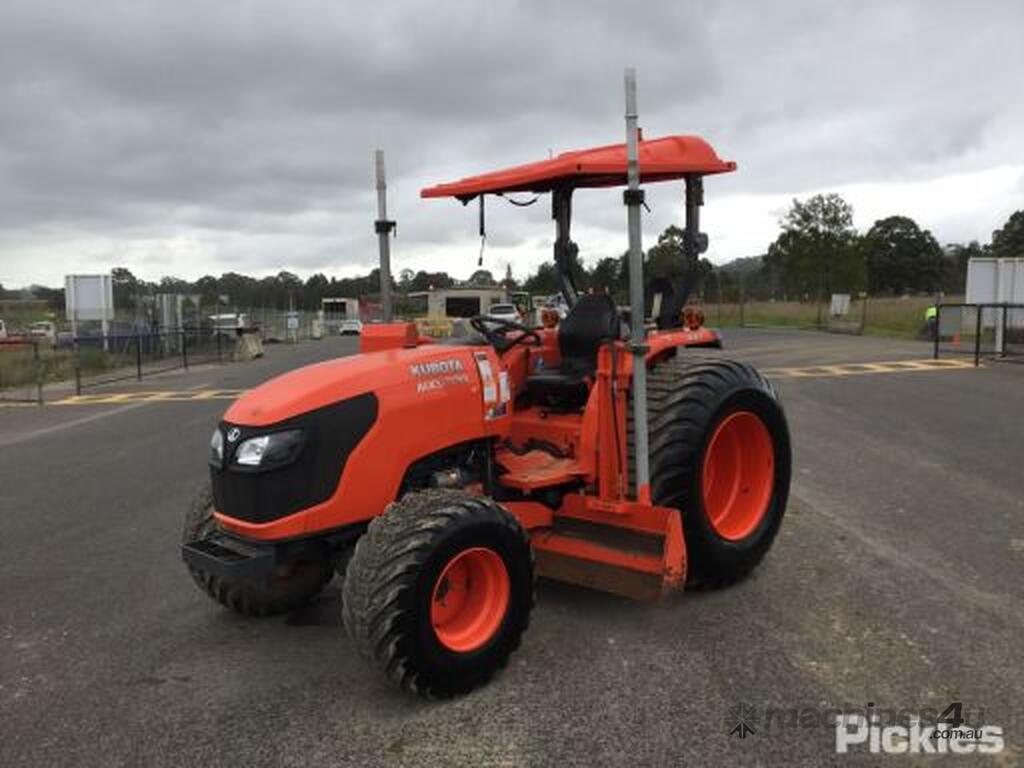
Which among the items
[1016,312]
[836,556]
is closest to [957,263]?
[1016,312]

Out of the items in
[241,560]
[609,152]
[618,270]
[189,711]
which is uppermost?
[609,152]

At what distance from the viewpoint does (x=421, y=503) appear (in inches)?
149

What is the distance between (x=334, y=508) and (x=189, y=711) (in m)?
1.00

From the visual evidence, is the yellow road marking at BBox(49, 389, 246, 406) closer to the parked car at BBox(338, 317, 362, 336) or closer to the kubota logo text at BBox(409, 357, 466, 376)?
the kubota logo text at BBox(409, 357, 466, 376)

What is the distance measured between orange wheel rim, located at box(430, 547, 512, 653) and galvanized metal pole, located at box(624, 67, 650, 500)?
908 millimetres

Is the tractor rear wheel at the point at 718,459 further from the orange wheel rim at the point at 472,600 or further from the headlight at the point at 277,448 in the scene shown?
the headlight at the point at 277,448

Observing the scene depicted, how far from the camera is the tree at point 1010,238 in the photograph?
3708 inches

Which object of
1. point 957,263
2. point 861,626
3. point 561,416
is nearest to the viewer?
point 861,626

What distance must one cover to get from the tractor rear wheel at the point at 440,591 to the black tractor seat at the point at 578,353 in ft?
3.79

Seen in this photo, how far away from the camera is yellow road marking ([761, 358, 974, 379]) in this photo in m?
16.9

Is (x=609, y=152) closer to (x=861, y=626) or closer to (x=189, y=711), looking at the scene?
(x=861, y=626)

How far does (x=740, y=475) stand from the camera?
5465 millimetres

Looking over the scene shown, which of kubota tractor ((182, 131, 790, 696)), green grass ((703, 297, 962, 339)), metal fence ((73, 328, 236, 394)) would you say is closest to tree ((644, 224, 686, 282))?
kubota tractor ((182, 131, 790, 696))

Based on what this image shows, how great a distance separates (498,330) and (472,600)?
162 centimetres
